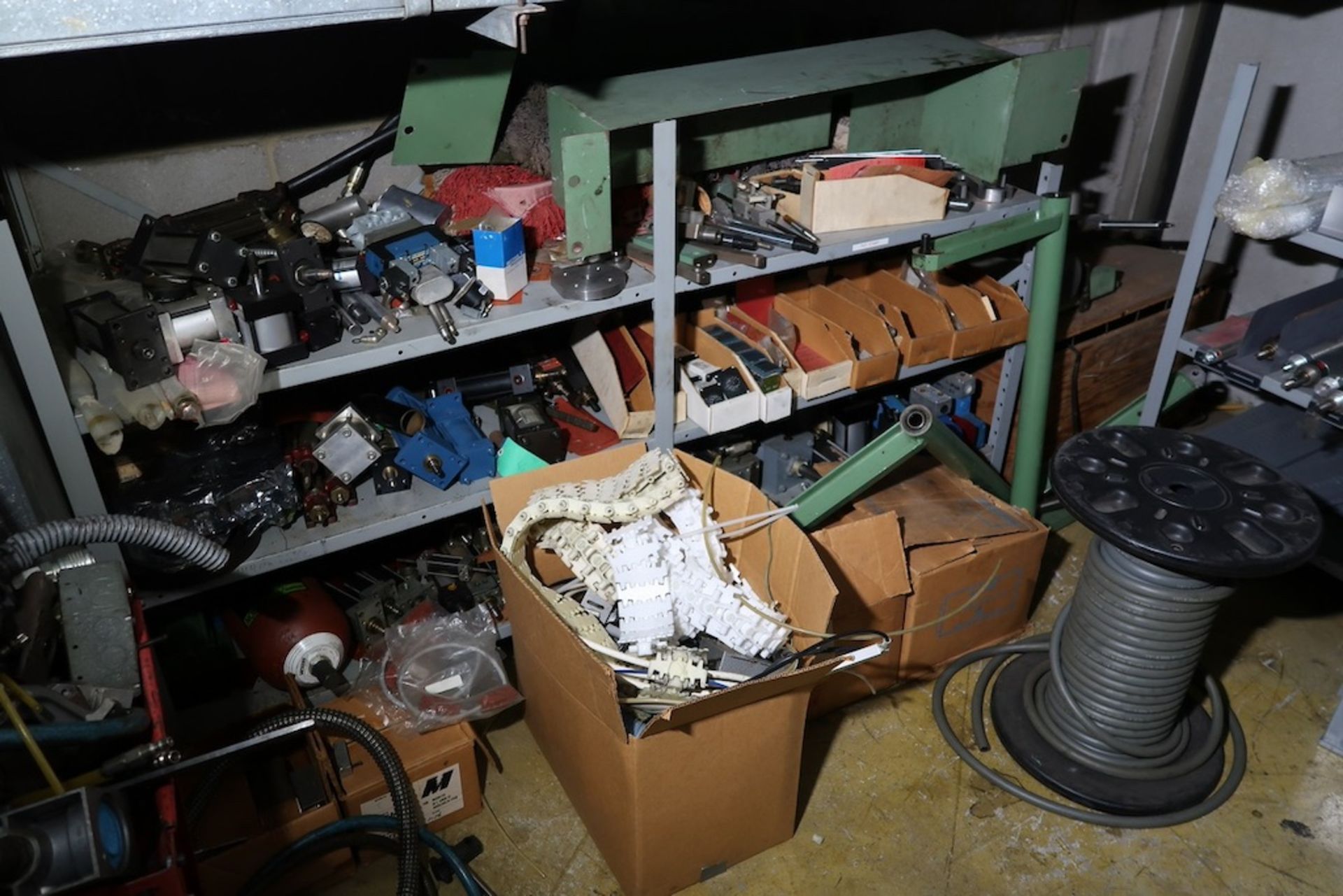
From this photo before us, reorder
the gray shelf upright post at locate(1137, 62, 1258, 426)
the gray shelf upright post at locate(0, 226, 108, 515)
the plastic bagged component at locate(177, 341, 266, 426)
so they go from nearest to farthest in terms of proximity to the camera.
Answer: the gray shelf upright post at locate(0, 226, 108, 515)
the plastic bagged component at locate(177, 341, 266, 426)
the gray shelf upright post at locate(1137, 62, 1258, 426)

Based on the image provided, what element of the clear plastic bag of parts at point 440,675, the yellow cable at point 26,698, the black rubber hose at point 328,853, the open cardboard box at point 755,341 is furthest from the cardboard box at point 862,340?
the yellow cable at point 26,698

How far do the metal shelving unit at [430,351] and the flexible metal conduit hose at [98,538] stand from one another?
0.62 feet

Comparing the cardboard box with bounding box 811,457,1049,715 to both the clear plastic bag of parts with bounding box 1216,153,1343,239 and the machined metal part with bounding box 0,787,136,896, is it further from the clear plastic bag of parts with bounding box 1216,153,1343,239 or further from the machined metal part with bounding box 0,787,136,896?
the machined metal part with bounding box 0,787,136,896

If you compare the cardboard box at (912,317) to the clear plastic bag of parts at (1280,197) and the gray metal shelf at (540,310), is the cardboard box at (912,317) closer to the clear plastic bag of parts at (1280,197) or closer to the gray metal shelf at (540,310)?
the gray metal shelf at (540,310)

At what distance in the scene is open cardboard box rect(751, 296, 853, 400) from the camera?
2146 mm

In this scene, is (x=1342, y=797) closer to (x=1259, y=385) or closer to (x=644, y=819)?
(x=1259, y=385)

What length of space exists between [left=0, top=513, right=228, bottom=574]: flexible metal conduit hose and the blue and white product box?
0.65 meters

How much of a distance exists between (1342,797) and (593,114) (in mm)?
2002

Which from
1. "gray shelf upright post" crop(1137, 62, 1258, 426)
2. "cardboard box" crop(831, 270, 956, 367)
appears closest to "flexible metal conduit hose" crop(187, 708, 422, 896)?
"cardboard box" crop(831, 270, 956, 367)

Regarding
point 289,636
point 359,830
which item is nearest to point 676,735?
point 359,830

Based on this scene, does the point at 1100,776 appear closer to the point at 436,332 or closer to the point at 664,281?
the point at 664,281

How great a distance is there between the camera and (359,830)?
178 cm

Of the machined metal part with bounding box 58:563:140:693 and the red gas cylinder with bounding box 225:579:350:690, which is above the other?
the machined metal part with bounding box 58:563:140:693

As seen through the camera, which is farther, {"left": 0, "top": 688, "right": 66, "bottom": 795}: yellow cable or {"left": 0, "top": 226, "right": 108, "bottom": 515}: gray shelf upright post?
{"left": 0, "top": 226, "right": 108, "bottom": 515}: gray shelf upright post
